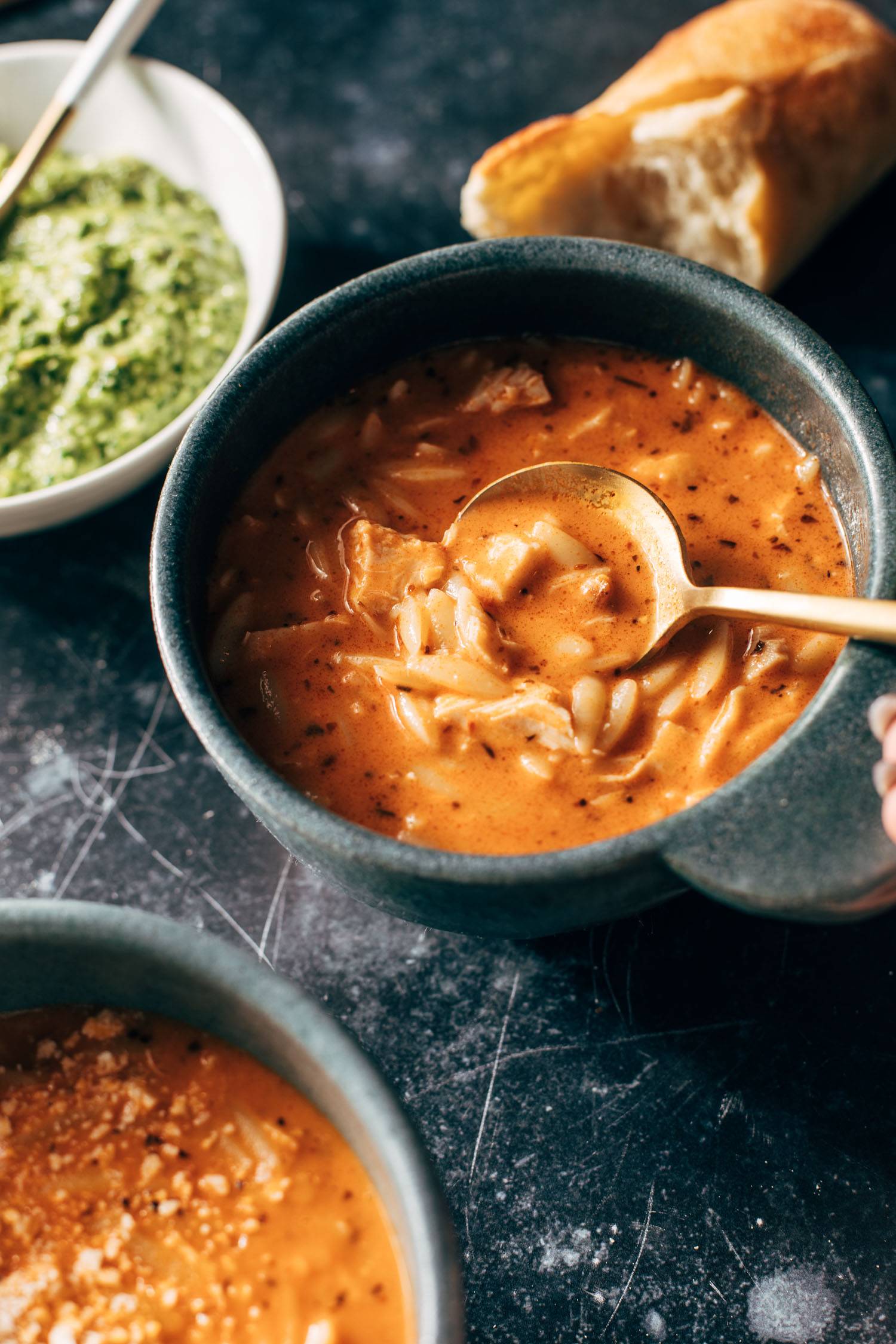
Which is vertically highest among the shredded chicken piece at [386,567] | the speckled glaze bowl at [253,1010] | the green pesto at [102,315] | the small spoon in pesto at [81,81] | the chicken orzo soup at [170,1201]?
the small spoon in pesto at [81,81]

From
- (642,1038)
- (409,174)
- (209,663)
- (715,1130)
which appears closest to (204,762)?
(209,663)

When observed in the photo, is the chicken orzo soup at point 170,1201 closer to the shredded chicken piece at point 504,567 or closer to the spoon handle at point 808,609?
the shredded chicken piece at point 504,567

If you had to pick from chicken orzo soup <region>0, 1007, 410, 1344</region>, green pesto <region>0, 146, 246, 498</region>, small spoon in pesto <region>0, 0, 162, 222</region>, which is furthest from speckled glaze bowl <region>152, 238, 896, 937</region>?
small spoon in pesto <region>0, 0, 162, 222</region>

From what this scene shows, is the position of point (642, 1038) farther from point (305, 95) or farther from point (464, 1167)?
point (305, 95)

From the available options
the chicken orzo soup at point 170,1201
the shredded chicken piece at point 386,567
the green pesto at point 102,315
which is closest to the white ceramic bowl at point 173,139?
the green pesto at point 102,315

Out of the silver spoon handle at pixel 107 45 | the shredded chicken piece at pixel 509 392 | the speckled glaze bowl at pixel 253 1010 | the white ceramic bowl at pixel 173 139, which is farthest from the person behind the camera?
the silver spoon handle at pixel 107 45

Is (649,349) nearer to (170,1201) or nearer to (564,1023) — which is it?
(564,1023)

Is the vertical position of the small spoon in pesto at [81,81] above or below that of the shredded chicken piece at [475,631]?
above

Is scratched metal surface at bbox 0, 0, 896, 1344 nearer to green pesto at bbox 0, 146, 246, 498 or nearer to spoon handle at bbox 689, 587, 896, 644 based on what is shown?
green pesto at bbox 0, 146, 246, 498
